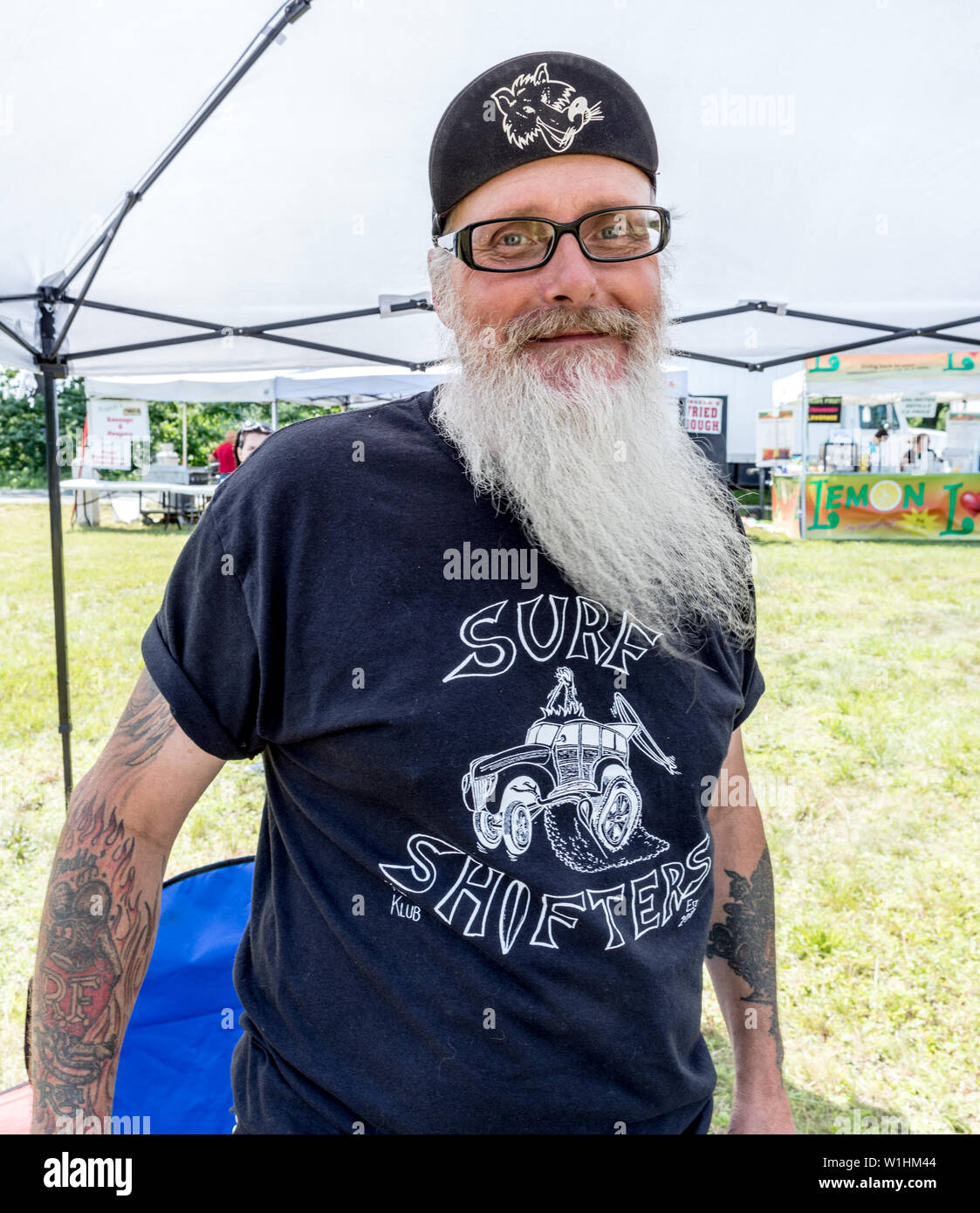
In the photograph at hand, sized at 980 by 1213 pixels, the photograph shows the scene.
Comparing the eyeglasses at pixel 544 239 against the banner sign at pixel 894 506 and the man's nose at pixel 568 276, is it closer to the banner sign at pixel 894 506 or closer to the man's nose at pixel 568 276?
the man's nose at pixel 568 276

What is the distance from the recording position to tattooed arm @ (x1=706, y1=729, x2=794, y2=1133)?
150 cm

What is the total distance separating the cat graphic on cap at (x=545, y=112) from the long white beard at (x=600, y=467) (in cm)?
25

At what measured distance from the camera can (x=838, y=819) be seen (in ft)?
14.9

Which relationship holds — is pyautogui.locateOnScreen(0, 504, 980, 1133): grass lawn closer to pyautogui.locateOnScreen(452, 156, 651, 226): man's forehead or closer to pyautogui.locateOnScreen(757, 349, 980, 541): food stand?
pyautogui.locateOnScreen(452, 156, 651, 226): man's forehead

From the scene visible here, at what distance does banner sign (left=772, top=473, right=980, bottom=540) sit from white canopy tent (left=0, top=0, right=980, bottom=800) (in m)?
11.0

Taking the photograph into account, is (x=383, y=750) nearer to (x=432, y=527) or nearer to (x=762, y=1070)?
(x=432, y=527)

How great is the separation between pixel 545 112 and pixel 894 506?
14.7 metres

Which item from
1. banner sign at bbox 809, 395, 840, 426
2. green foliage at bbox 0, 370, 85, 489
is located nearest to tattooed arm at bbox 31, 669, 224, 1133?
banner sign at bbox 809, 395, 840, 426

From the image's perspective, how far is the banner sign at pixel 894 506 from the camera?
14148 millimetres

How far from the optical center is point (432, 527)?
1.17 metres

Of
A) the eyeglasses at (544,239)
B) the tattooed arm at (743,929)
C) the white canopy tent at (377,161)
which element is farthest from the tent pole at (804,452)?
the eyeglasses at (544,239)

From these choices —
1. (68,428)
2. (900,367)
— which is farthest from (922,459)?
(68,428)

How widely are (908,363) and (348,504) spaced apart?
14998mm
